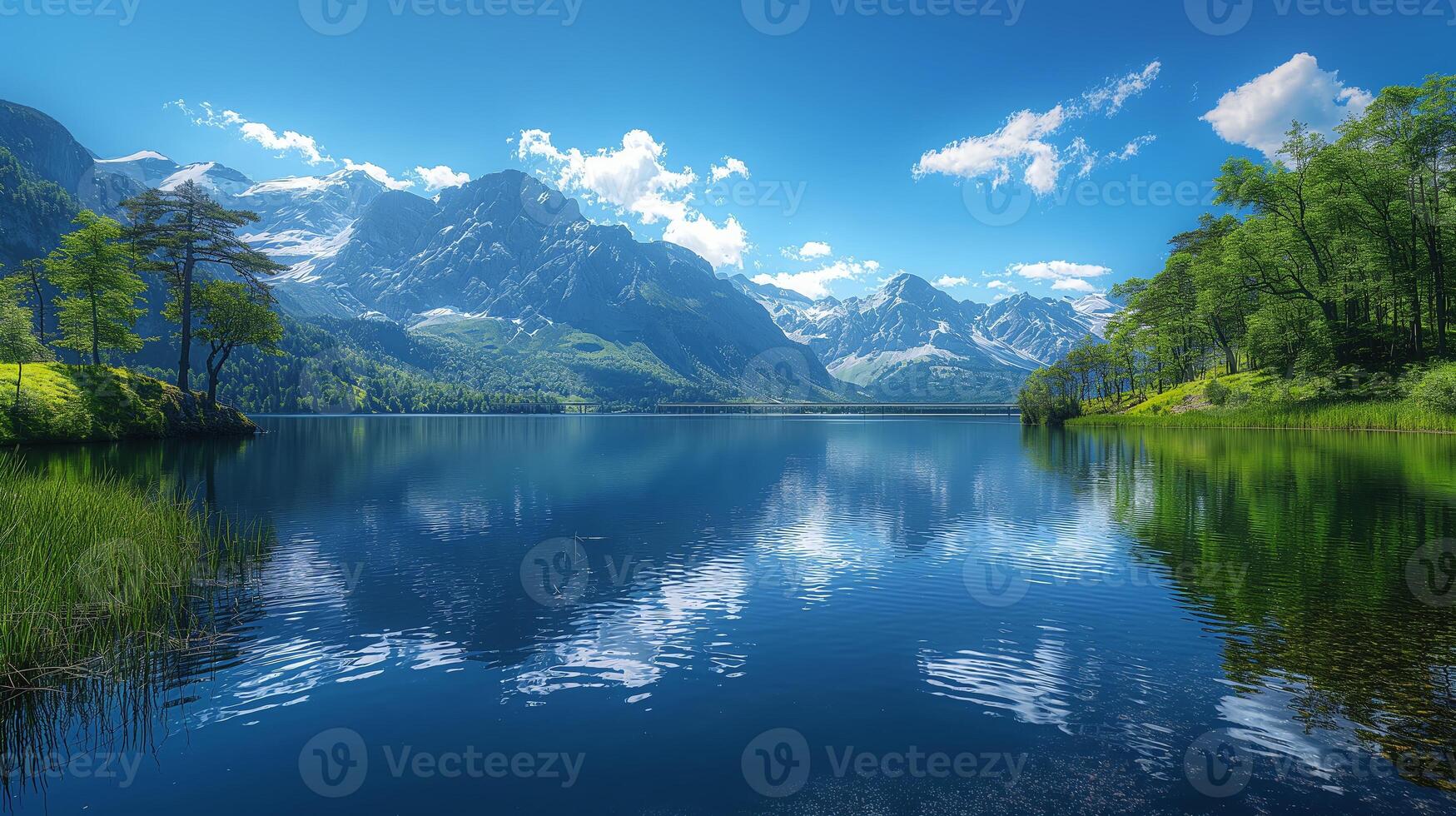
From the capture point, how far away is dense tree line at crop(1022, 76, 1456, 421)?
82625 millimetres

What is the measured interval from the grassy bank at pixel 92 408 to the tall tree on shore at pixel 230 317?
28.3ft

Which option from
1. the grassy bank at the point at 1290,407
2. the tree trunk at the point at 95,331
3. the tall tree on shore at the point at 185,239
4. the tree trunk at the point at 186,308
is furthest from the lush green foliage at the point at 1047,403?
the tree trunk at the point at 95,331

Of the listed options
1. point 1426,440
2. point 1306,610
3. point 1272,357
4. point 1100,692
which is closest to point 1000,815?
point 1100,692

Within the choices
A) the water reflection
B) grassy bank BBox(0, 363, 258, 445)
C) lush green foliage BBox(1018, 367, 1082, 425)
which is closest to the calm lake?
the water reflection

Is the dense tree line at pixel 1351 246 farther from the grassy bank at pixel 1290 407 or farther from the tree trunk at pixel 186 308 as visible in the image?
the tree trunk at pixel 186 308

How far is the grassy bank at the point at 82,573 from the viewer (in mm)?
14750

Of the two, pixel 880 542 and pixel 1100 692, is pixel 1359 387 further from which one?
pixel 1100 692

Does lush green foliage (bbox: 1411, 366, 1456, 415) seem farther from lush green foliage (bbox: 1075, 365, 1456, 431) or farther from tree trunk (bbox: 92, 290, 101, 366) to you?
tree trunk (bbox: 92, 290, 101, 366)

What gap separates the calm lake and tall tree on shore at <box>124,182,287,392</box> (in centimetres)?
7245

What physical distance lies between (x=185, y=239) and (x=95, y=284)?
11406mm

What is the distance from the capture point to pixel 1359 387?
86.0m

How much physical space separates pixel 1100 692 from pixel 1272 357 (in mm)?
112923

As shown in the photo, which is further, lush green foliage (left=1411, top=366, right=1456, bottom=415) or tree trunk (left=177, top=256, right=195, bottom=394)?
tree trunk (left=177, top=256, right=195, bottom=394)

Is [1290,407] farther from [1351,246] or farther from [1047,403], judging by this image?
[1047,403]
